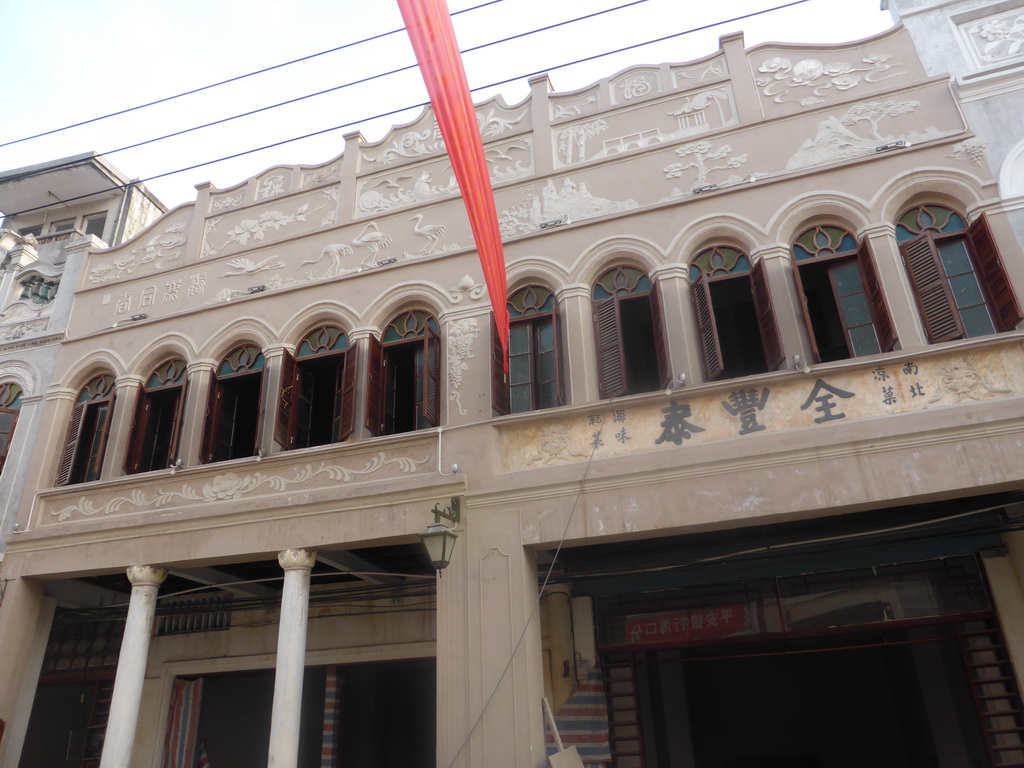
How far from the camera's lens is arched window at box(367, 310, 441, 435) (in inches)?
361

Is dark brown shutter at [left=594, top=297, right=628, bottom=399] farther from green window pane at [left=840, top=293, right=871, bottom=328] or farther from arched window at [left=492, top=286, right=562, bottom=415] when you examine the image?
green window pane at [left=840, top=293, right=871, bottom=328]

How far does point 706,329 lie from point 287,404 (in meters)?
5.26

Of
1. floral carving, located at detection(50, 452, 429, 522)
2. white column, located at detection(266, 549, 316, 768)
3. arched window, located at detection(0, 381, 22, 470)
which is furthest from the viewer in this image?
arched window, located at detection(0, 381, 22, 470)

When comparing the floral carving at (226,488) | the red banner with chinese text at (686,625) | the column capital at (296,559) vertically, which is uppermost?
the floral carving at (226,488)

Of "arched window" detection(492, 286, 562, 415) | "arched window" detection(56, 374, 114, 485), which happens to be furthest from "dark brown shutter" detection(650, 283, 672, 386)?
"arched window" detection(56, 374, 114, 485)

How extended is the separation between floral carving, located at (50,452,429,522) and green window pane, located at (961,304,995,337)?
19.3ft

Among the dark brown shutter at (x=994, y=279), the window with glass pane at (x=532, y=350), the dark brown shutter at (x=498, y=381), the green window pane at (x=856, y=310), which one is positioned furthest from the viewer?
the window with glass pane at (x=532, y=350)

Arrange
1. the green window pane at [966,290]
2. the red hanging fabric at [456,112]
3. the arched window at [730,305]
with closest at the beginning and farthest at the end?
1. the red hanging fabric at [456,112]
2. the green window pane at [966,290]
3. the arched window at [730,305]

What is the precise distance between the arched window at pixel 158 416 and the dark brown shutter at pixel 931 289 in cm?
908

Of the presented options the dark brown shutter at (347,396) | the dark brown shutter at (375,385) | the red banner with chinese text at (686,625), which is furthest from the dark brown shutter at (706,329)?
the dark brown shutter at (347,396)

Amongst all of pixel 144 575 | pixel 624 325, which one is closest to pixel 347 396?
pixel 144 575

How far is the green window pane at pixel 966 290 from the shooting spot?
25.6 feet

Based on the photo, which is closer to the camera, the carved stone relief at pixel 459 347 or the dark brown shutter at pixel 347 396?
the carved stone relief at pixel 459 347

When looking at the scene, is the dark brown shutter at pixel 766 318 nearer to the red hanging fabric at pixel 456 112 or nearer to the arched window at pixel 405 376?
the red hanging fabric at pixel 456 112
